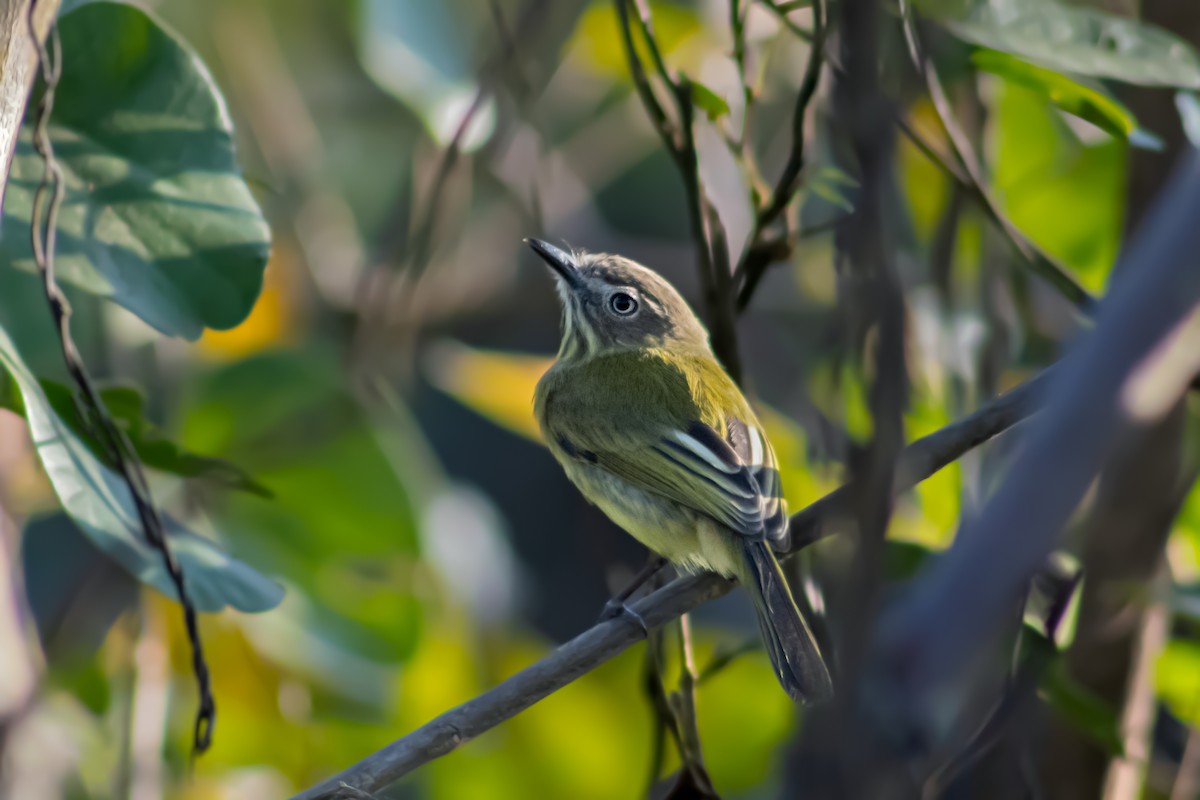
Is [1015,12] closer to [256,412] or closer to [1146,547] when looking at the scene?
[1146,547]

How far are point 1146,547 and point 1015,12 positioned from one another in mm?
1290

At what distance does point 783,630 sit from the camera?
2521 millimetres

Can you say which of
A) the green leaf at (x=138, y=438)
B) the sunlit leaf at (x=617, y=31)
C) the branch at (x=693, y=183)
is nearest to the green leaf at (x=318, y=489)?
the green leaf at (x=138, y=438)

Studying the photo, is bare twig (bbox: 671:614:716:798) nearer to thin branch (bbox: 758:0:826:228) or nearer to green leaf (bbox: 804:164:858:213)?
thin branch (bbox: 758:0:826:228)

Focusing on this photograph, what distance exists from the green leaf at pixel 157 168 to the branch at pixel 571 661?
0.87 m

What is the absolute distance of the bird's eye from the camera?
12.3 feet

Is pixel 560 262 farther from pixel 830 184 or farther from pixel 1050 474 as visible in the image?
pixel 1050 474

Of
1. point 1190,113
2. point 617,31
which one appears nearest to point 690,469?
point 1190,113

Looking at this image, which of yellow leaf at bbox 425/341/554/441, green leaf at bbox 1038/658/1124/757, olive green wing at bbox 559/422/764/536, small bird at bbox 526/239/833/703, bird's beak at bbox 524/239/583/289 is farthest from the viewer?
yellow leaf at bbox 425/341/554/441

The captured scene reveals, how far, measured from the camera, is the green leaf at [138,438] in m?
2.20

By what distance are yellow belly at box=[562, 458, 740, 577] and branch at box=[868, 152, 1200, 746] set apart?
1.90m

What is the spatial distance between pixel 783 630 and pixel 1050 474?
1.84 metres

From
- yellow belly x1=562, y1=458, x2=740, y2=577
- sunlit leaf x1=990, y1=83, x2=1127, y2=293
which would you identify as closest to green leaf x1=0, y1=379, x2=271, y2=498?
yellow belly x1=562, y1=458, x2=740, y2=577

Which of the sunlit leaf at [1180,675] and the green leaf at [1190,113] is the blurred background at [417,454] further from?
the green leaf at [1190,113]
